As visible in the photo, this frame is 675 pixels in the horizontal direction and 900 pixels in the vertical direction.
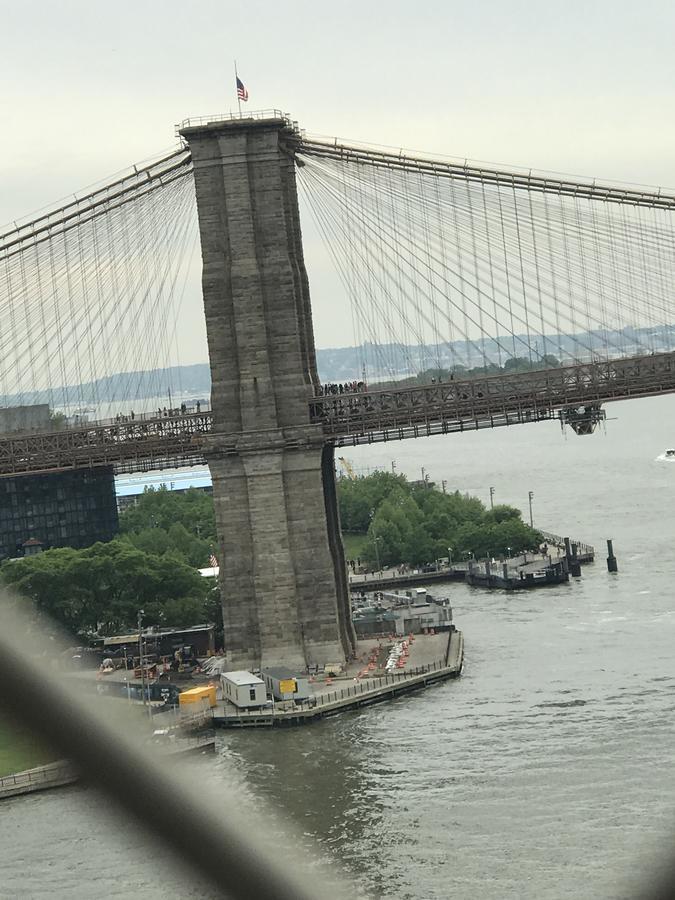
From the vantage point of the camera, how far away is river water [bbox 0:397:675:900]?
2622cm

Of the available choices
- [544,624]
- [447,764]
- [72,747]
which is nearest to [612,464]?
[544,624]

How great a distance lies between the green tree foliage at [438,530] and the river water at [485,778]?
2183 centimetres

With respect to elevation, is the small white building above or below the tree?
below

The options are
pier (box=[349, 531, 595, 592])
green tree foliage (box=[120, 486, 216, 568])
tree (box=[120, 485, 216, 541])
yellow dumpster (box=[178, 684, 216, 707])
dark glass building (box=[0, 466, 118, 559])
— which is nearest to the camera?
yellow dumpster (box=[178, 684, 216, 707])

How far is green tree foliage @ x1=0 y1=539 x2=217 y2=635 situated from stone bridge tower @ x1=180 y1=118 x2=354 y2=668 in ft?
23.2

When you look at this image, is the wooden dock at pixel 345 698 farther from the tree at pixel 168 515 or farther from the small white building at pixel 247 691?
the tree at pixel 168 515

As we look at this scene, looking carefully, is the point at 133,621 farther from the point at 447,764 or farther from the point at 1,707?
the point at 1,707

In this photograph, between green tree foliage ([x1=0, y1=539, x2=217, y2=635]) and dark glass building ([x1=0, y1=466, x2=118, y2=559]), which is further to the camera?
dark glass building ([x1=0, y1=466, x2=118, y2=559])

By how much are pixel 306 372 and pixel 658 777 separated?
68.0 feet

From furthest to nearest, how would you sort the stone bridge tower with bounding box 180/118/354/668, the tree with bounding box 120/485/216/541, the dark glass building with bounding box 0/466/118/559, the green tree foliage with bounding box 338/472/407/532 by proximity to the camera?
the green tree foliage with bounding box 338/472/407/532 → the tree with bounding box 120/485/216/541 → the dark glass building with bounding box 0/466/118/559 → the stone bridge tower with bounding box 180/118/354/668

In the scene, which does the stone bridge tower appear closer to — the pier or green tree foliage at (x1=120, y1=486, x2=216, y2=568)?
the pier

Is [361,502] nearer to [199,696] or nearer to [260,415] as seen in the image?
[260,415]

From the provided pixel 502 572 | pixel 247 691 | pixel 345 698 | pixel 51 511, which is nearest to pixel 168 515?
pixel 51 511

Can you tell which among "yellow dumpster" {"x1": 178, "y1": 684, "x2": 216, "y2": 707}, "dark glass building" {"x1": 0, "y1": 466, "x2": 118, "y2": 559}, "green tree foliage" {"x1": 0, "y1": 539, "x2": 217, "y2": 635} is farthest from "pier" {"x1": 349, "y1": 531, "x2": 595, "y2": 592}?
"yellow dumpster" {"x1": 178, "y1": 684, "x2": 216, "y2": 707}
